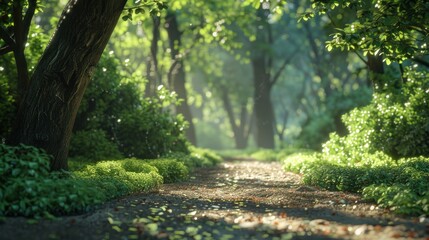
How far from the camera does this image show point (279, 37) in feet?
136

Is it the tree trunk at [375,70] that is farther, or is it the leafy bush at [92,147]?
the tree trunk at [375,70]

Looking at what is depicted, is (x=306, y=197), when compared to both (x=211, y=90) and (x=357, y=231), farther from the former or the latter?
(x=211, y=90)

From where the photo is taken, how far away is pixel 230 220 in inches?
267

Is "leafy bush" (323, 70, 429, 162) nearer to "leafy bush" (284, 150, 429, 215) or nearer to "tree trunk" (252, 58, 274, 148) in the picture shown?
"leafy bush" (284, 150, 429, 215)

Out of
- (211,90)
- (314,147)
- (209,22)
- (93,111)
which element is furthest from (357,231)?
(211,90)

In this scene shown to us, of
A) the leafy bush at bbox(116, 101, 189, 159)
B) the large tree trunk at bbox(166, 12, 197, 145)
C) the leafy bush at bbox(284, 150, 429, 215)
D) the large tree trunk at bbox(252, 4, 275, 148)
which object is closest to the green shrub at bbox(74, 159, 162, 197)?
the leafy bush at bbox(284, 150, 429, 215)

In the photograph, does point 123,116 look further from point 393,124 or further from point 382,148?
point 393,124

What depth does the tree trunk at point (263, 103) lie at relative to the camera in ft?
98.9

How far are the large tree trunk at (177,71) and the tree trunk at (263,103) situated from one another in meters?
6.52

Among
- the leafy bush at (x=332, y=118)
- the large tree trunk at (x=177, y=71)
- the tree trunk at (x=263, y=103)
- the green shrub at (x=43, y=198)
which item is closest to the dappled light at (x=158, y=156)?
the green shrub at (x=43, y=198)

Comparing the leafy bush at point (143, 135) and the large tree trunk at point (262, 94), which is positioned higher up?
the large tree trunk at point (262, 94)

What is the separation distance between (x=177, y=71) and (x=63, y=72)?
16.4 metres

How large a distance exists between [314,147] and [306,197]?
53.4ft

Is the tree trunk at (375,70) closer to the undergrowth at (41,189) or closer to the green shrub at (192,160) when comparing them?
the green shrub at (192,160)
